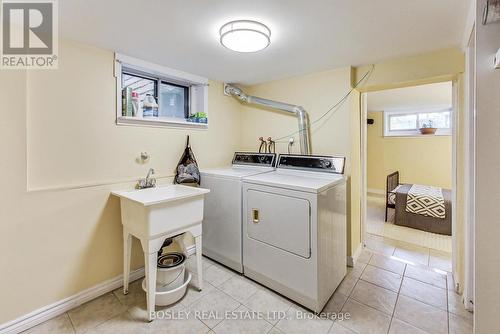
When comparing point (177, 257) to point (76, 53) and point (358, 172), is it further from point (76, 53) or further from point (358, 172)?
point (358, 172)

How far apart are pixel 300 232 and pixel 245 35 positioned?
4.68ft

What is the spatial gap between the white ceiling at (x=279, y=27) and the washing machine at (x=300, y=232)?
3.22 feet

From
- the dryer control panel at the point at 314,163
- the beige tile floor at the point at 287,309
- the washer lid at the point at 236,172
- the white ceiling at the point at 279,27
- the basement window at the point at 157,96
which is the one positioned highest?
the white ceiling at the point at 279,27

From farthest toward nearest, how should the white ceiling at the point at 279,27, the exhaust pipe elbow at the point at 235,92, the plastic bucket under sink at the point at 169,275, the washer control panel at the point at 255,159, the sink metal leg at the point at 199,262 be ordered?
the exhaust pipe elbow at the point at 235,92
the washer control panel at the point at 255,159
the sink metal leg at the point at 199,262
the plastic bucket under sink at the point at 169,275
the white ceiling at the point at 279,27

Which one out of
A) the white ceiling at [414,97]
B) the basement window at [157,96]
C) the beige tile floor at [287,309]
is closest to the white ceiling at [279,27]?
the basement window at [157,96]

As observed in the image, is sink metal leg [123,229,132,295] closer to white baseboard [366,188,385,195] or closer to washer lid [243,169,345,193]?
washer lid [243,169,345,193]

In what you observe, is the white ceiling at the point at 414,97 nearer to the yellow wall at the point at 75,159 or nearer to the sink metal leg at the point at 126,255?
the yellow wall at the point at 75,159

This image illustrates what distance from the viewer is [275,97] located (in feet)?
9.02

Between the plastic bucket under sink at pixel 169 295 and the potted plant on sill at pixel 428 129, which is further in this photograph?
the potted plant on sill at pixel 428 129

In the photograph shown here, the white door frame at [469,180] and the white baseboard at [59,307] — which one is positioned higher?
the white door frame at [469,180]

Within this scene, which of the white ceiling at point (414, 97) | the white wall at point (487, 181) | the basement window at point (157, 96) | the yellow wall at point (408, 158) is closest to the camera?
the white wall at point (487, 181)

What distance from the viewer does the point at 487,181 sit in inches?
37.5

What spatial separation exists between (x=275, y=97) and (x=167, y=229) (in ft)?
6.34

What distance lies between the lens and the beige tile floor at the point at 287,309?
1.54 m
